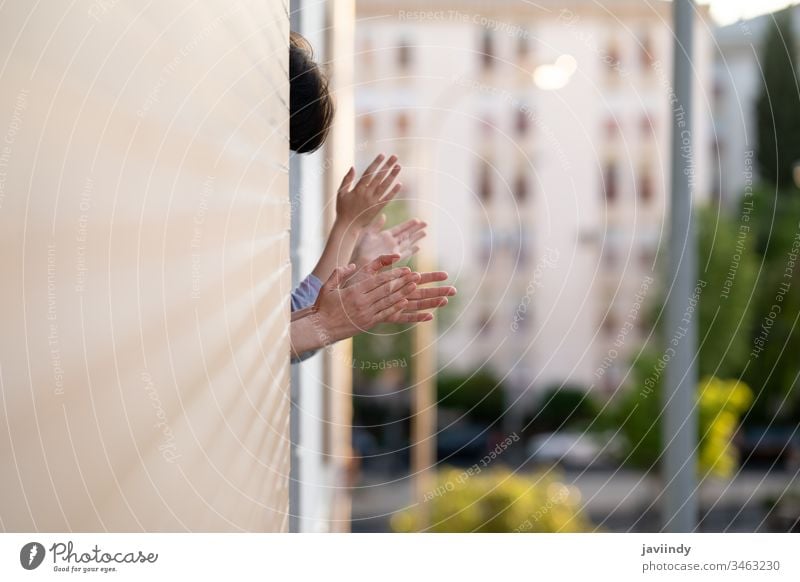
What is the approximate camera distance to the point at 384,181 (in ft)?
2.09

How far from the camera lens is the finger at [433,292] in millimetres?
560

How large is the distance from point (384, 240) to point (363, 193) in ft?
0.16

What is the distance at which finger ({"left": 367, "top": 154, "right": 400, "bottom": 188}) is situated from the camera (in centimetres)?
→ 62

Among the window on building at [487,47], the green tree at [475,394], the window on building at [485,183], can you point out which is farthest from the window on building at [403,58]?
the green tree at [475,394]

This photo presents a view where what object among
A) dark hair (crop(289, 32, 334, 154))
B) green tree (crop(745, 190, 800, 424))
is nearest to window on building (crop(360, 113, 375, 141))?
green tree (crop(745, 190, 800, 424))

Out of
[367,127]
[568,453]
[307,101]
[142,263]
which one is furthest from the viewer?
[568,453]

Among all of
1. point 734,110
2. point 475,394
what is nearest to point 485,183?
point 475,394

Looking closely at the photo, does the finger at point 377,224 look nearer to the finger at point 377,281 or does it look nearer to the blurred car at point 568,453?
the finger at point 377,281

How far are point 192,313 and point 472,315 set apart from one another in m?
9.17

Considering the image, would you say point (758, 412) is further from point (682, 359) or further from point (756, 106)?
point (682, 359)

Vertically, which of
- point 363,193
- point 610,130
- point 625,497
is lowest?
point 625,497

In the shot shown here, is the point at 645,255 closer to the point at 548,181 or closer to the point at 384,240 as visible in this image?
the point at 548,181

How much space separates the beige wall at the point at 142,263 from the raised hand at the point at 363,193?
47mm

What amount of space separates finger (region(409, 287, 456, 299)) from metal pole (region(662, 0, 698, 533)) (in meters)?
0.45
